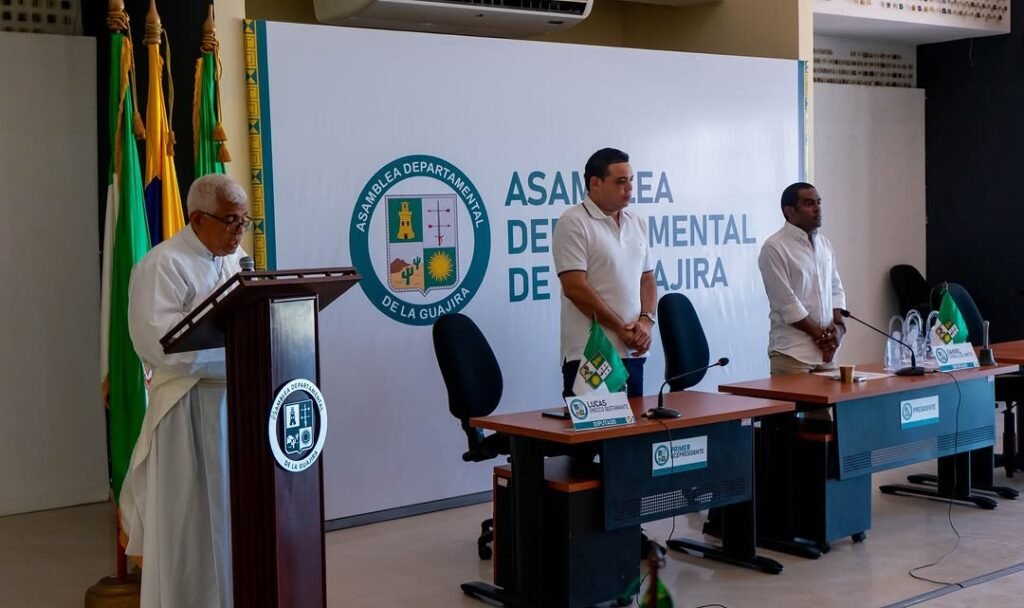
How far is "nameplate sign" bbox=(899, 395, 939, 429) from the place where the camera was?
482cm

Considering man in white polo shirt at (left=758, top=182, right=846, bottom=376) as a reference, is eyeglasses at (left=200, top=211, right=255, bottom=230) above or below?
above

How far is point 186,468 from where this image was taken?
3.28m

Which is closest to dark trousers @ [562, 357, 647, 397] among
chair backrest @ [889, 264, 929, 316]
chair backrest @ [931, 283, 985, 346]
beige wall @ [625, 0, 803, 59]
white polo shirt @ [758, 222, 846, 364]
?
white polo shirt @ [758, 222, 846, 364]

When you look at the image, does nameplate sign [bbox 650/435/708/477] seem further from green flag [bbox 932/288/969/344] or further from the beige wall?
the beige wall

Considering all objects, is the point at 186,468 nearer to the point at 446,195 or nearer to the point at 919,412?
the point at 446,195

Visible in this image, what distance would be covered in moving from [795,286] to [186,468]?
2.88 meters

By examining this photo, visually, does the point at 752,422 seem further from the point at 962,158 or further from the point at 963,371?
the point at 962,158

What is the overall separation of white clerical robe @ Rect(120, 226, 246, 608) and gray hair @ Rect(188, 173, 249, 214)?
144 mm

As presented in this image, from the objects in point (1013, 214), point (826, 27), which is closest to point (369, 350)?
point (826, 27)

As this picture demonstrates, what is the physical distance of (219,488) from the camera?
10.7 feet

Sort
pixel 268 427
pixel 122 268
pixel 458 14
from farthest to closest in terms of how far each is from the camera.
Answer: pixel 458 14 → pixel 122 268 → pixel 268 427

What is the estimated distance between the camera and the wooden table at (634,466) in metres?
3.87

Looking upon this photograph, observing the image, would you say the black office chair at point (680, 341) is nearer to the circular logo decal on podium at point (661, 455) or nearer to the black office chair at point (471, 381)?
the black office chair at point (471, 381)

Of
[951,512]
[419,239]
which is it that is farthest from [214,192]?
[951,512]
